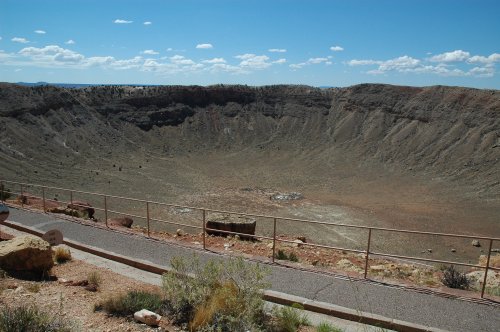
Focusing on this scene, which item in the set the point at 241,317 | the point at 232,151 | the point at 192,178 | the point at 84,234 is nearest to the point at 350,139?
the point at 232,151

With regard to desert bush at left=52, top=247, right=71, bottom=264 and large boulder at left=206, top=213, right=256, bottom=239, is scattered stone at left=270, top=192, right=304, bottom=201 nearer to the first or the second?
large boulder at left=206, top=213, right=256, bottom=239

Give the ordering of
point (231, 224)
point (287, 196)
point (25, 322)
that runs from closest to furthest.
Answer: point (25, 322)
point (231, 224)
point (287, 196)

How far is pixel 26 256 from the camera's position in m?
8.75

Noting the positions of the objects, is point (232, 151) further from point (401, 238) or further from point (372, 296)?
point (372, 296)

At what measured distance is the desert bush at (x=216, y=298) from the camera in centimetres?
646

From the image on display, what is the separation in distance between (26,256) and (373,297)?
7.07 m

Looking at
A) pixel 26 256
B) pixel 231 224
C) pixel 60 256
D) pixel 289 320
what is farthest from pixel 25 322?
pixel 231 224

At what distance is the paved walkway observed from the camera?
7281 mm

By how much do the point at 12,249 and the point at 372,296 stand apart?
24.1 feet

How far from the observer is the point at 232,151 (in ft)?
202

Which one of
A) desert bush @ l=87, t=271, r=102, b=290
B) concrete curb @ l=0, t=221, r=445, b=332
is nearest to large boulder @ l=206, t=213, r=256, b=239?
concrete curb @ l=0, t=221, r=445, b=332

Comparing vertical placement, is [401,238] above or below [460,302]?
below

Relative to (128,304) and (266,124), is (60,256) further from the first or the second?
(266,124)

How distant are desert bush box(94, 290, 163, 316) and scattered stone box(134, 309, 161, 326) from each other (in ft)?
1.05
